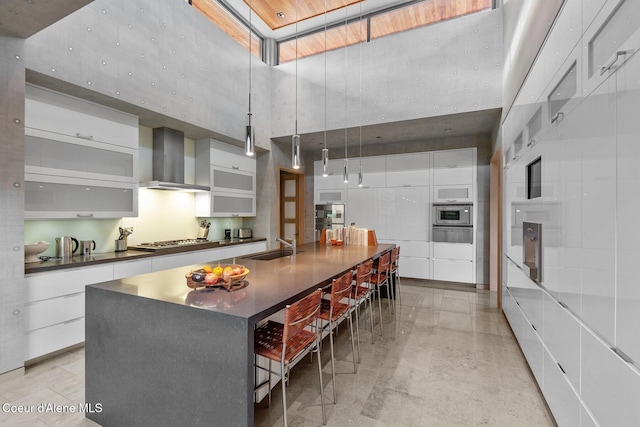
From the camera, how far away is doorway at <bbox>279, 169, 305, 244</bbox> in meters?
6.77

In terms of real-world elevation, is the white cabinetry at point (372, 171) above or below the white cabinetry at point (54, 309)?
above

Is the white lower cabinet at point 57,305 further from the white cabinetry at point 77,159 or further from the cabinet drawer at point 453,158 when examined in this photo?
the cabinet drawer at point 453,158

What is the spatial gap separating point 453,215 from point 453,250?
632 mm

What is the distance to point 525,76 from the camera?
8.73ft

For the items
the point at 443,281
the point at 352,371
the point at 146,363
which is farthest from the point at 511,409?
the point at 443,281

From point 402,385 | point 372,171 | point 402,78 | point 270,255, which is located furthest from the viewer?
point 372,171

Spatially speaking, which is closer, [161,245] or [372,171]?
[161,245]

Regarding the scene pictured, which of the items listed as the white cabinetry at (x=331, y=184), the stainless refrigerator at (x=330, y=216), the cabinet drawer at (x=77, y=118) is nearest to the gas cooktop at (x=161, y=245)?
the cabinet drawer at (x=77, y=118)

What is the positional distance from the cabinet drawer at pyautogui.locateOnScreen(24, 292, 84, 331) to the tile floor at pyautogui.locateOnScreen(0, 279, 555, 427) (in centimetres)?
37

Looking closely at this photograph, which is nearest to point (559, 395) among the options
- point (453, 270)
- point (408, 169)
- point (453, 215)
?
point (453, 270)

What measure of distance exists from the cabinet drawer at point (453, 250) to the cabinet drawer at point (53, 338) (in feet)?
17.1

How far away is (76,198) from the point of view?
3102 mm

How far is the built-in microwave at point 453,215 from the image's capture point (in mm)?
5285

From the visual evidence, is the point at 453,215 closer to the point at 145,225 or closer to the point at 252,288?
the point at 252,288
